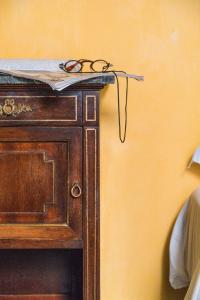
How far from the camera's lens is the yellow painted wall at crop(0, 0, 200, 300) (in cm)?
147

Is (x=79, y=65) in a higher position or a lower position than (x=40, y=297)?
higher

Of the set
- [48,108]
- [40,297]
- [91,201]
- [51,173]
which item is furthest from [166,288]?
[48,108]

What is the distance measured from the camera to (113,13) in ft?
4.82

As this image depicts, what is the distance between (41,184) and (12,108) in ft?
0.75

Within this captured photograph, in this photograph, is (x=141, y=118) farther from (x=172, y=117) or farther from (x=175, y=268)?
(x=175, y=268)

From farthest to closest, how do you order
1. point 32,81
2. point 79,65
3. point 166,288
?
point 166,288, point 79,65, point 32,81

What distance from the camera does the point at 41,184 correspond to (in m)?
1.12

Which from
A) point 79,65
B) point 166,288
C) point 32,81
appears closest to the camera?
point 32,81

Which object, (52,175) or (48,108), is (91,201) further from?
(48,108)

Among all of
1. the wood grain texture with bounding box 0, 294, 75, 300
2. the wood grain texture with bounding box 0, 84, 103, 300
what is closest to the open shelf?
the wood grain texture with bounding box 0, 294, 75, 300

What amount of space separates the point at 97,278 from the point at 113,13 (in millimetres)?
946

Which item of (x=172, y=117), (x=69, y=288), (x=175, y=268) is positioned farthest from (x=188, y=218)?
(x=69, y=288)

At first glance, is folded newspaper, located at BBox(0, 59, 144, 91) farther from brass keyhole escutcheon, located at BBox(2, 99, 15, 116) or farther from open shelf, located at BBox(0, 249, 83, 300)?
open shelf, located at BBox(0, 249, 83, 300)

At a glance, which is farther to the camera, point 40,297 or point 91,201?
point 40,297
